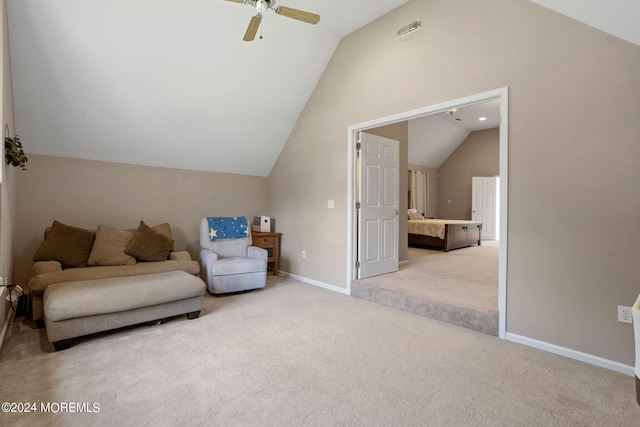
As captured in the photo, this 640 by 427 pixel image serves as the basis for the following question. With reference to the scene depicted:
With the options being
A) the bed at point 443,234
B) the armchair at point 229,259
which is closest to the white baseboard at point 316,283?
the armchair at point 229,259

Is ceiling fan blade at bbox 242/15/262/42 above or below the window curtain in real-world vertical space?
above

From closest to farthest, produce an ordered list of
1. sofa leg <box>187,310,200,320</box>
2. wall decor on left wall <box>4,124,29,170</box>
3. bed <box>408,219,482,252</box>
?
wall decor on left wall <box>4,124,29,170</box> < sofa leg <box>187,310,200,320</box> < bed <box>408,219,482,252</box>

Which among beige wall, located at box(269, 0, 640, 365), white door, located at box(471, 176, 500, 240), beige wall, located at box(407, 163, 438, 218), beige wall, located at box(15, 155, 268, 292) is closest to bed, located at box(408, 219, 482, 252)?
white door, located at box(471, 176, 500, 240)

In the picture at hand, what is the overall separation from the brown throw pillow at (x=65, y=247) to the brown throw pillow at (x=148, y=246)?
426 mm

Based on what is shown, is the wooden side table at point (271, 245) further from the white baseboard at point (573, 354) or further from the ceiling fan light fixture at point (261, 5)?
the white baseboard at point (573, 354)

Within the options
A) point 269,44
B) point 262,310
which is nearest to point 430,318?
point 262,310

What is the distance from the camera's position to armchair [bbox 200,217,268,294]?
385 centimetres

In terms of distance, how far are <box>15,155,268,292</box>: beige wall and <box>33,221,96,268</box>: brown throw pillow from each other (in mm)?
625

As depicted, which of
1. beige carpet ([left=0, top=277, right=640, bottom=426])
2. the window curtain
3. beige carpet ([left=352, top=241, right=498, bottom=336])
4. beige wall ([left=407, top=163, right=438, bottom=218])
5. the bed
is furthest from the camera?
beige wall ([left=407, top=163, right=438, bottom=218])

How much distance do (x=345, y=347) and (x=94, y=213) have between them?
3786mm

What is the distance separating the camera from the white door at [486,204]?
30.0ft

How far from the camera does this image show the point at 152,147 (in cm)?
428

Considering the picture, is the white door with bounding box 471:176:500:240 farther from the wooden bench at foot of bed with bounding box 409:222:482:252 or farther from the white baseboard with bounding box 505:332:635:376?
the white baseboard with bounding box 505:332:635:376

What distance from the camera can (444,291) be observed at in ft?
11.6
